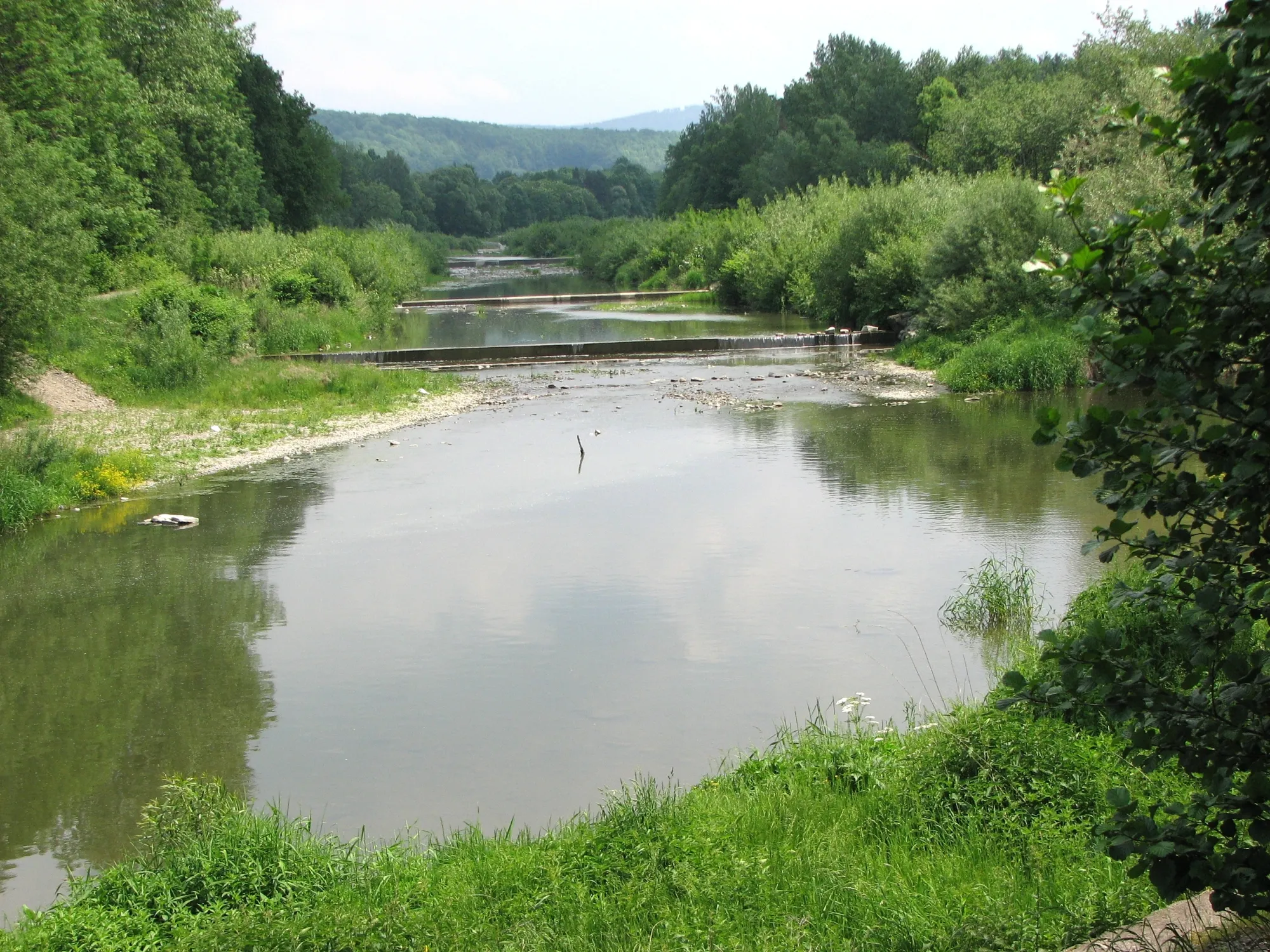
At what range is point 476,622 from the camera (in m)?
9.92

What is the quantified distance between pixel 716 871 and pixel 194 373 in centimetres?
1975

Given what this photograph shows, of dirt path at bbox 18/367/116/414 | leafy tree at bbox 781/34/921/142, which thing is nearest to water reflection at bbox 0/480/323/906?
dirt path at bbox 18/367/116/414

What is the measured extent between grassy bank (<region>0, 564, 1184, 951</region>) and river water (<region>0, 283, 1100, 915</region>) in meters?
0.91

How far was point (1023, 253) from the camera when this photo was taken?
25.3 m

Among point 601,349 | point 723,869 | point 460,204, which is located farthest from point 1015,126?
point 460,204

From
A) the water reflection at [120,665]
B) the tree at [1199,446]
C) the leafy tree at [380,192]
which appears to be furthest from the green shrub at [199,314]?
the leafy tree at [380,192]

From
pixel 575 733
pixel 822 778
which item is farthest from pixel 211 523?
pixel 822 778

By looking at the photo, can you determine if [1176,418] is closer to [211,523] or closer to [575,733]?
[575,733]

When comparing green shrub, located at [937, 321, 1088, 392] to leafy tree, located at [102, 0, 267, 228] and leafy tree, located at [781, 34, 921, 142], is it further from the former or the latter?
leafy tree, located at [781, 34, 921, 142]

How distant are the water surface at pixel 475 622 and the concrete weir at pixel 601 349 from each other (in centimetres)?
1227

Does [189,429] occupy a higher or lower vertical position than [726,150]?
lower

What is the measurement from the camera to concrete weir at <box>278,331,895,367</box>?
2958 cm

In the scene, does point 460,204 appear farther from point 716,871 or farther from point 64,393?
point 716,871

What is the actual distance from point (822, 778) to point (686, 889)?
149 centimetres
